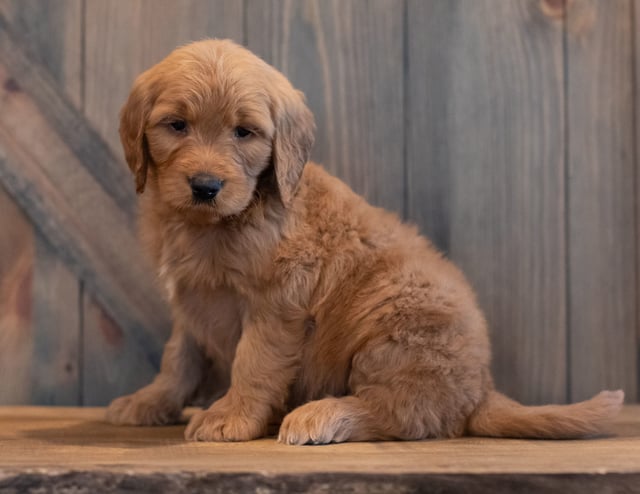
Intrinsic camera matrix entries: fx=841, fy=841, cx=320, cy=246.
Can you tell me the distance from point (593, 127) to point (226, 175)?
5.34 feet

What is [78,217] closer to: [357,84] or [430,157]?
[357,84]

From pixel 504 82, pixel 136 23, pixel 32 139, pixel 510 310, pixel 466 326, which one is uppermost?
pixel 136 23

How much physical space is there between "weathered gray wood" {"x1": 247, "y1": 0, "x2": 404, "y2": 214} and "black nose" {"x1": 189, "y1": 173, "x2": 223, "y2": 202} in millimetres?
962

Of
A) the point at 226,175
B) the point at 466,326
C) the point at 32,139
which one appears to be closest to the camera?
the point at 226,175

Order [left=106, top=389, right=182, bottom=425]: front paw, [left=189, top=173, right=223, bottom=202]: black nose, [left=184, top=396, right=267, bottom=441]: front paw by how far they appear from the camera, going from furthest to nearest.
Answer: [left=106, top=389, right=182, bottom=425]: front paw, [left=184, top=396, right=267, bottom=441]: front paw, [left=189, top=173, right=223, bottom=202]: black nose

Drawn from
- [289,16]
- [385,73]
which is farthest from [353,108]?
[289,16]

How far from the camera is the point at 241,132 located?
2.48 meters

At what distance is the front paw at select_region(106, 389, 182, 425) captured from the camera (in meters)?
2.80

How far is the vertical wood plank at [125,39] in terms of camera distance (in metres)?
3.26

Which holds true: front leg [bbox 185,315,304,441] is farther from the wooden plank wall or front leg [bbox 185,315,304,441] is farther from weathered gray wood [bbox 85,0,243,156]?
weathered gray wood [bbox 85,0,243,156]

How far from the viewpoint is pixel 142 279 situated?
3.29 meters

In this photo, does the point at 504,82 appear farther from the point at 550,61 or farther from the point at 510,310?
the point at 510,310

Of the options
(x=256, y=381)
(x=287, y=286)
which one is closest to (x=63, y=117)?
(x=287, y=286)

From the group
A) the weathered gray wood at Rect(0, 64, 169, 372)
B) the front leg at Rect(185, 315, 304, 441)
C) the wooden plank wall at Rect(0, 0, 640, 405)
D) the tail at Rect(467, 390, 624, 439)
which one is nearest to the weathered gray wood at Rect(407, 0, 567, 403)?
the wooden plank wall at Rect(0, 0, 640, 405)
